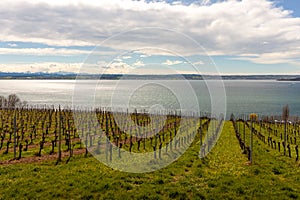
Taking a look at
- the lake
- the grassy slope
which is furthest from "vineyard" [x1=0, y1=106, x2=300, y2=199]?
the lake

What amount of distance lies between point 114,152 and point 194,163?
15.4 ft

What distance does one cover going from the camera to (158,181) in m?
10.5

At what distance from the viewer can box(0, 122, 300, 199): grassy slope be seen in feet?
29.9

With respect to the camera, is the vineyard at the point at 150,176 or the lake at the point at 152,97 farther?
the lake at the point at 152,97

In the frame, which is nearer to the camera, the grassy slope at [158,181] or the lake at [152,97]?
the grassy slope at [158,181]

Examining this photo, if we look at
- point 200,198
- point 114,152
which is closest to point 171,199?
point 200,198

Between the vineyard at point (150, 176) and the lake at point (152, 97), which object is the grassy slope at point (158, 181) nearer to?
the vineyard at point (150, 176)

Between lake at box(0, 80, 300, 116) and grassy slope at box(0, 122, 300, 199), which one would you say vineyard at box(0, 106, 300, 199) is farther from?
lake at box(0, 80, 300, 116)

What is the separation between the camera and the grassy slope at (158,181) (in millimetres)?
9117

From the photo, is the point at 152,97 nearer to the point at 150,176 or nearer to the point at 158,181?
the point at 150,176

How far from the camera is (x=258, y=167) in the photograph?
1278cm

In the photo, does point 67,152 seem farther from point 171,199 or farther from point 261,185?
point 261,185

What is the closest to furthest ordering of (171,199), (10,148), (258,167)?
1. (171,199)
2. (258,167)
3. (10,148)

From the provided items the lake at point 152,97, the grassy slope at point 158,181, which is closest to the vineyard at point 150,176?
the grassy slope at point 158,181
